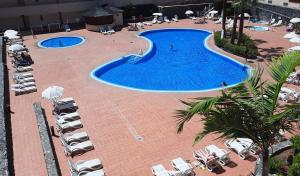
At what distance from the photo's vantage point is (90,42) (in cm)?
3169

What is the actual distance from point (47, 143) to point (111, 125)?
Answer: 3.54 meters

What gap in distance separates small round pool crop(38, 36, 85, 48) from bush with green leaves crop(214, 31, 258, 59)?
45.3ft

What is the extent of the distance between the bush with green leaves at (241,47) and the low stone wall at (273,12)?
9.07 metres

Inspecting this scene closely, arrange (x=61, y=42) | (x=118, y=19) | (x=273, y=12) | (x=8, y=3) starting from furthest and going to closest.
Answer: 1. (x=118, y=19)
2. (x=273, y=12)
3. (x=8, y=3)
4. (x=61, y=42)

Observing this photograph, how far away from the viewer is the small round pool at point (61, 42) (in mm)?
31594

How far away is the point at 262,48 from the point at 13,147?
22023 millimetres

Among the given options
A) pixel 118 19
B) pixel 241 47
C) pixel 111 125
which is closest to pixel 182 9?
pixel 118 19

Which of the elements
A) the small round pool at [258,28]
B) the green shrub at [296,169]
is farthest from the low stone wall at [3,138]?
the small round pool at [258,28]

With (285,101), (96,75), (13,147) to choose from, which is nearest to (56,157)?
(13,147)

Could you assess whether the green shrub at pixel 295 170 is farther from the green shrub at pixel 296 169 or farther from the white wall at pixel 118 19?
the white wall at pixel 118 19

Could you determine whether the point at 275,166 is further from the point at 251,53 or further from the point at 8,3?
the point at 8,3

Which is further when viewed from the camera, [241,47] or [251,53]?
[241,47]

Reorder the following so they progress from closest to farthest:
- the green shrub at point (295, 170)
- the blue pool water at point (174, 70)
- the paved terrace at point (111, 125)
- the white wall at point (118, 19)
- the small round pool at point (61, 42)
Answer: the green shrub at point (295, 170) < the paved terrace at point (111, 125) < the blue pool water at point (174, 70) < the small round pool at point (61, 42) < the white wall at point (118, 19)

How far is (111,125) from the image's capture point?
1628cm
